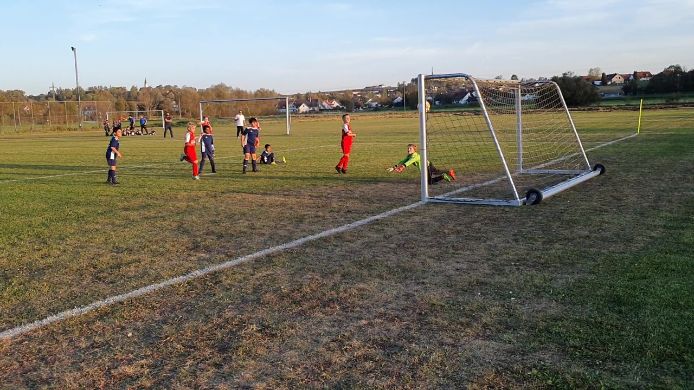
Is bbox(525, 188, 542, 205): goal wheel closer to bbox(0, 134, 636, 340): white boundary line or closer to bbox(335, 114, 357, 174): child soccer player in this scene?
bbox(0, 134, 636, 340): white boundary line

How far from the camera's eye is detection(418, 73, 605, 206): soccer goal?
10.6m

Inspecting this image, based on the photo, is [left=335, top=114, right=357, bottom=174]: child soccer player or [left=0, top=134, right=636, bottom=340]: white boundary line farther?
[left=335, top=114, right=357, bottom=174]: child soccer player

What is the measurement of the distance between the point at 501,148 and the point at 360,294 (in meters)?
10.1

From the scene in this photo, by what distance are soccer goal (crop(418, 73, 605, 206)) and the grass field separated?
2.99 ft

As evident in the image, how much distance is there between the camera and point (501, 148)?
572 inches

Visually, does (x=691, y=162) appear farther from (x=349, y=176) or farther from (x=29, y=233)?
(x=29, y=233)

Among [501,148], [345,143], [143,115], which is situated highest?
[143,115]

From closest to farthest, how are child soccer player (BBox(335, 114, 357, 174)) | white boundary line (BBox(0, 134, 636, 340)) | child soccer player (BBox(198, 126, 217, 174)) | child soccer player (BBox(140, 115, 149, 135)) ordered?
1. white boundary line (BBox(0, 134, 636, 340))
2. child soccer player (BBox(335, 114, 357, 174))
3. child soccer player (BBox(198, 126, 217, 174))
4. child soccer player (BBox(140, 115, 149, 135))

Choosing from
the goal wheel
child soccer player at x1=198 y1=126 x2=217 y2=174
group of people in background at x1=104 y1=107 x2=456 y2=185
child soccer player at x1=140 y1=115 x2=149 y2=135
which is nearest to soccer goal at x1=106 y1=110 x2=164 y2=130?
child soccer player at x1=140 y1=115 x2=149 y2=135

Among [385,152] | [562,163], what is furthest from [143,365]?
[385,152]

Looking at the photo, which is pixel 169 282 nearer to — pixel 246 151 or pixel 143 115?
pixel 246 151

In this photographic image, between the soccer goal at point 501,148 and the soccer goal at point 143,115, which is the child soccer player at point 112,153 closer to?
the soccer goal at point 501,148

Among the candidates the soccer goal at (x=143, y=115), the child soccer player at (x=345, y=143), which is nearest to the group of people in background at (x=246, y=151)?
the child soccer player at (x=345, y=143)

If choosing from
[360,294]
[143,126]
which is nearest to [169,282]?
[360,294]
